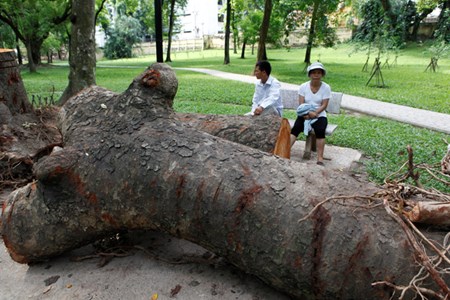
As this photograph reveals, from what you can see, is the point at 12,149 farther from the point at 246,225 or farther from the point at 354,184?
the point at 354,184

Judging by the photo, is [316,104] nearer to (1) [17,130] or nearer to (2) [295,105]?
(2) [295,105]

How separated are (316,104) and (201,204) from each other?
10.6 ft

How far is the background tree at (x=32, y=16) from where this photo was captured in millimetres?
18953

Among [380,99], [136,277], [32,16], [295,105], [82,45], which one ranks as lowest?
Result: [136,277]

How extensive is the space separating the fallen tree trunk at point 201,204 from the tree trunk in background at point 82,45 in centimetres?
544

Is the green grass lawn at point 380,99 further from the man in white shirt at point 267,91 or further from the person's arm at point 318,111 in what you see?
the man in white shirt at point 267,91

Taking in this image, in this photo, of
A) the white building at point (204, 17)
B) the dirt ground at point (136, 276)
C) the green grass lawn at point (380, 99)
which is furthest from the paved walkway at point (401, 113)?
the white building at point (204, 17)

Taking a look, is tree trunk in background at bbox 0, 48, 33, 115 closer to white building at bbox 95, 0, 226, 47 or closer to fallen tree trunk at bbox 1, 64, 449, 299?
fallen tree trunk at bbox 1, 64, 449, 299

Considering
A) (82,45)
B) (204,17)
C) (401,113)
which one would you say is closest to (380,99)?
(401,113)

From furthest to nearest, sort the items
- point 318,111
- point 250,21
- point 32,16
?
point 250,21 < point 32,16 < point 318,111

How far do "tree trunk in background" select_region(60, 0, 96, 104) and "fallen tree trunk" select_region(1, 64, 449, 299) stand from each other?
5.44 meters

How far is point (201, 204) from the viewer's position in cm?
229

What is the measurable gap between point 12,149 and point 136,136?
2.47m

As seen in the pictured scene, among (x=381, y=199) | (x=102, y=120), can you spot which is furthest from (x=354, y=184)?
(x=102, y=120)
